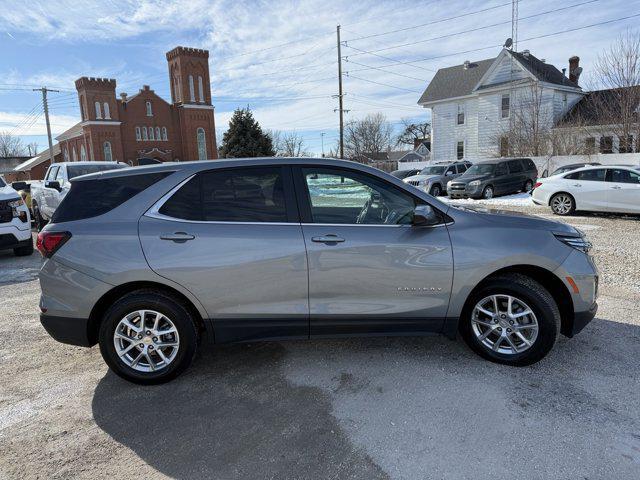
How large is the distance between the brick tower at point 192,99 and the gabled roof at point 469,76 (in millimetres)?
33537

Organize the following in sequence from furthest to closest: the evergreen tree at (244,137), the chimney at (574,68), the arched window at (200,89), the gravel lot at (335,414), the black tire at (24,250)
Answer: the arched window at (200,89) → the evergreen tree at (244,137) → the chimney at (574,68) → the black tire at (24,250) → the gravel lot at (335,414)

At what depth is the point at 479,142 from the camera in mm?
36594

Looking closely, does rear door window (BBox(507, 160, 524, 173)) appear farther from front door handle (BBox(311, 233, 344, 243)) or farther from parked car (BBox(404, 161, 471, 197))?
front door handle (BBox(311, 233, 344, 243))

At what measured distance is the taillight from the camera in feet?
11.5

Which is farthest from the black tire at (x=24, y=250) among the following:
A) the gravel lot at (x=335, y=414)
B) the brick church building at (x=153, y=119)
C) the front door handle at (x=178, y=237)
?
the brick church building at (x=153, y=119)

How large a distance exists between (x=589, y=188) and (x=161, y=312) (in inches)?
505

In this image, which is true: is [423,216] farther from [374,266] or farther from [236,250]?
[236,250]

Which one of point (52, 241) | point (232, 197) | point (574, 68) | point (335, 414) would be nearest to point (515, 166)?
point (232, 197)

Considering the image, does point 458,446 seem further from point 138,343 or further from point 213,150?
point 213,150

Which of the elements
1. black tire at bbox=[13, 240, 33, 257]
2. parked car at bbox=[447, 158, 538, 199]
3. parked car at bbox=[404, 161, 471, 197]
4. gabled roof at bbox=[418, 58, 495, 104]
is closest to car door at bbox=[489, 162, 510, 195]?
parked car at bbox=[447, 158, 538, 199]

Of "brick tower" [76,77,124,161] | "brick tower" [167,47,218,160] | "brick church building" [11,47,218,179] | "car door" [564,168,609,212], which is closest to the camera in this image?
"car door" [564,168,609,212]

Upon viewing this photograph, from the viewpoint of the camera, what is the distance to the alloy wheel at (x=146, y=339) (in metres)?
3.53

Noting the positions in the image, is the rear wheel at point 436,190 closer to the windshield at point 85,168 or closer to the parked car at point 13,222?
the windshield at point 85,168

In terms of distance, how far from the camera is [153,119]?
61656 millimetres
